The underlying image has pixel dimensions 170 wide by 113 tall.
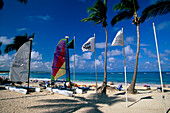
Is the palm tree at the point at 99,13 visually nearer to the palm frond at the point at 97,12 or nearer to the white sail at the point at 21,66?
the palm frond at the point at 97,12

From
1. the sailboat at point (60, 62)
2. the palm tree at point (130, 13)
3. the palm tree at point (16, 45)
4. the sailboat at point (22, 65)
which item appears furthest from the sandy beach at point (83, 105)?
the palm tree at point (16, 45)

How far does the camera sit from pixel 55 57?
12.1m

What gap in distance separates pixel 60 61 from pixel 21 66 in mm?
4326

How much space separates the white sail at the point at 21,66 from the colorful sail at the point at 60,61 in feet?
9.45

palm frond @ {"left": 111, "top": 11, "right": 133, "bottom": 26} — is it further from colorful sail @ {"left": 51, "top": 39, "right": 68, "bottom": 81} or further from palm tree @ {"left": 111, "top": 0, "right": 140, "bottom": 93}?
colorful sail @ {"left": 51, "top": 39, "right": 68, "bottom": 81}

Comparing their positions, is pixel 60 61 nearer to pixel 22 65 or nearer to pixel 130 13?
pixel 22 65

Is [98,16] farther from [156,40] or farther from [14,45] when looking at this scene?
[14,45]

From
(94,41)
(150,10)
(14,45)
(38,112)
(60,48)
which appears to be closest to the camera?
(38,112)

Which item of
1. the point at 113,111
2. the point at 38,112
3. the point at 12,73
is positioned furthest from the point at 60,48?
the point at 113,111

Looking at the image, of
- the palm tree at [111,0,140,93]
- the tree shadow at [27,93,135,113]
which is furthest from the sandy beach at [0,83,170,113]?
the palm tree at [111,0,140,93]

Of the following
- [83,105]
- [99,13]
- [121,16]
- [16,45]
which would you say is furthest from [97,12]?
[16,45]

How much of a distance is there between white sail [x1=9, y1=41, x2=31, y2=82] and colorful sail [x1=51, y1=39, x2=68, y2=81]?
9.45 ft

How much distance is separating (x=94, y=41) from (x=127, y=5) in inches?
205

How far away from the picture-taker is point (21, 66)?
11.7 meters
